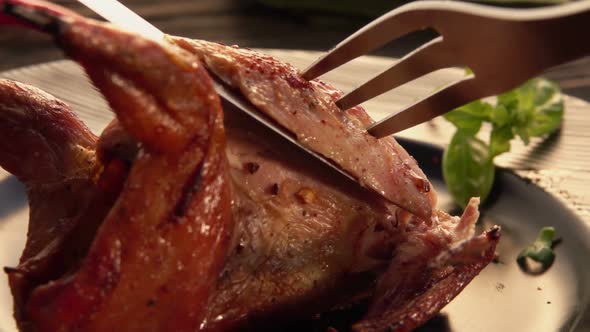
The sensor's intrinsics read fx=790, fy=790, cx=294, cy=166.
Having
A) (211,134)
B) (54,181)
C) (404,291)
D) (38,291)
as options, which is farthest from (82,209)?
(404,291)

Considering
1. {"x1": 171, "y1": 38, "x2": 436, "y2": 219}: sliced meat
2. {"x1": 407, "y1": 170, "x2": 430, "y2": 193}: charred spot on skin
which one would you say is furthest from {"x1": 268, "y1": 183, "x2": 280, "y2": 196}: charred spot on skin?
{"x1": 407, "y1": 170, "x2": 430, "y2": 193}: charred spot on skin

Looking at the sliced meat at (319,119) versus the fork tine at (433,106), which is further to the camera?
the sliced meat at (319,119)

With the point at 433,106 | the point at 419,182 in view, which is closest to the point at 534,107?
the point at 419,182

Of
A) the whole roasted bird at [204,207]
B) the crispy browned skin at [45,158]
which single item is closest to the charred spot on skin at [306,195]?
the whole roasted bird at [204,207]

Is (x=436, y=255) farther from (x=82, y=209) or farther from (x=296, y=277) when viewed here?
(x=82, y=209)

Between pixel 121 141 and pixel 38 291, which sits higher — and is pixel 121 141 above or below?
above

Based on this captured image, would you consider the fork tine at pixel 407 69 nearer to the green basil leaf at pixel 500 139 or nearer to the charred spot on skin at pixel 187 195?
the charred spot on skin at pixel 187 195
